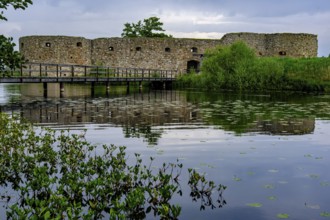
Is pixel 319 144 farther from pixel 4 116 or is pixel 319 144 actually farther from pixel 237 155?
pixel 4 116

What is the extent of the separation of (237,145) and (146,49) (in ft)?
117

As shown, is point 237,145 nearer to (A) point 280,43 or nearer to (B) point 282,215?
(B) point 282,215

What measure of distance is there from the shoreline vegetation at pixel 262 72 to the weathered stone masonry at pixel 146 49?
1288 cm

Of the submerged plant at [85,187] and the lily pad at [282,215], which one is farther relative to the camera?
the lily pad at [282,215]

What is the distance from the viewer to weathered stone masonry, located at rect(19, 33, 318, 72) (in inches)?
1716

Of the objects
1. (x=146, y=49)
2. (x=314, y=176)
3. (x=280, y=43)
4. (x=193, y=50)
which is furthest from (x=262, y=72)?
(x=314, y=176)

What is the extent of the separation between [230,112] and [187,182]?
9762 millimetres

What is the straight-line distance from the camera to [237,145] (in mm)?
9195

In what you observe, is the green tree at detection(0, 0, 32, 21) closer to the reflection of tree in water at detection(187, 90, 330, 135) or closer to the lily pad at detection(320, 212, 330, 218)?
the lily pad at detection(320, 212, 330, 218)

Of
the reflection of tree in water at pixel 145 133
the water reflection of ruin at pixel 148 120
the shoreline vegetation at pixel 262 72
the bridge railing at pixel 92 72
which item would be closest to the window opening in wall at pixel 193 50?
the bridge railing at pixel 92 72

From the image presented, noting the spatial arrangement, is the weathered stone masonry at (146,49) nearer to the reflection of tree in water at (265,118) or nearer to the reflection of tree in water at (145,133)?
the reflection of tree in water at (265,118)

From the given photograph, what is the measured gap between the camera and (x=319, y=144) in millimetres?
9500

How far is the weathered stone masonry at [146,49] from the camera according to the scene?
4359 centimetres

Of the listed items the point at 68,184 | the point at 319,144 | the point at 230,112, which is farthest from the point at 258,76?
the point at 68,184
